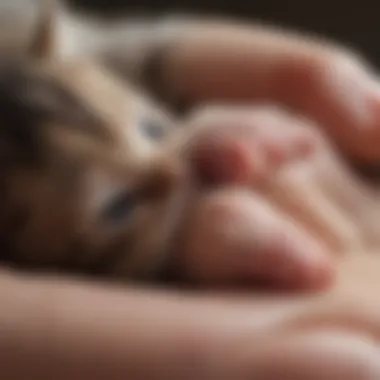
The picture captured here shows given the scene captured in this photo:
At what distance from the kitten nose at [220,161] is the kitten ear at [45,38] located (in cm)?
20

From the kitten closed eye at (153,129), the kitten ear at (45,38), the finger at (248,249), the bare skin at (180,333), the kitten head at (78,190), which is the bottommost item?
the bare skin at (180,333)

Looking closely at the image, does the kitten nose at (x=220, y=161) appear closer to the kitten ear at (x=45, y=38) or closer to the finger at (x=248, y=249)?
the finger at (x=248, y=249)

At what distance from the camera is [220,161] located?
2.50ft

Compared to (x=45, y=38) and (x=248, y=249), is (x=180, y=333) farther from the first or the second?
(x=45, y=38)

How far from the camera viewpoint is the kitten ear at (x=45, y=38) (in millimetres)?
890

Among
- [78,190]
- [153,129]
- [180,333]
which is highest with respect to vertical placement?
[153,129]

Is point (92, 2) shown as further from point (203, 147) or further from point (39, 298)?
Answer: point (39, 298)

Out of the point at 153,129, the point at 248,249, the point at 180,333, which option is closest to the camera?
the point at 180,333

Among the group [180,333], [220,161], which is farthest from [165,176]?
[180,333]

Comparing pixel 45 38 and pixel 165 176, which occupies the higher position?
pixel 45 38

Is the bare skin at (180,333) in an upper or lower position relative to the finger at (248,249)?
lower

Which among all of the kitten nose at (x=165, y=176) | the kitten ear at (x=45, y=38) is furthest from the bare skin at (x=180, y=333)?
the kitten ear at (x=45, y=38)

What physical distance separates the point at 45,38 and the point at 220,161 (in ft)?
0.76

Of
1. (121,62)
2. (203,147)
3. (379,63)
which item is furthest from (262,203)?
(379,63)
